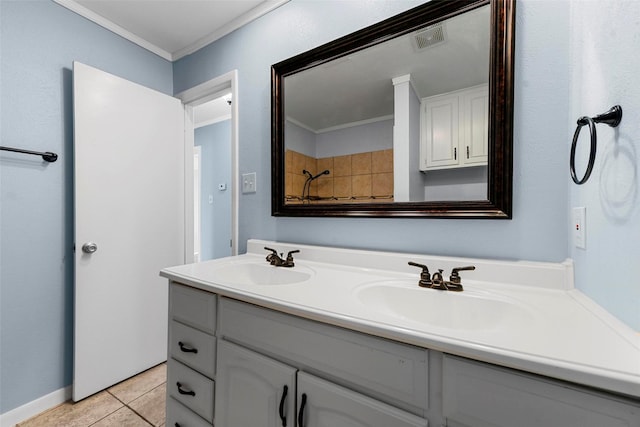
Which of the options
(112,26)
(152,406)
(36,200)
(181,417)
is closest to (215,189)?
(112,26)

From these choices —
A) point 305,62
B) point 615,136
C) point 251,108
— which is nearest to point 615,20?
point 615,136

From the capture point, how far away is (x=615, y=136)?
619 mm

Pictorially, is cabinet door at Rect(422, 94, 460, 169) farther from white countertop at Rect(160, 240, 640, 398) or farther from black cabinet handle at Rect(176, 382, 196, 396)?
black cabinet handle at Rect(176, 382, 196, 396)

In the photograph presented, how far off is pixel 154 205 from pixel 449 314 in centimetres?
192

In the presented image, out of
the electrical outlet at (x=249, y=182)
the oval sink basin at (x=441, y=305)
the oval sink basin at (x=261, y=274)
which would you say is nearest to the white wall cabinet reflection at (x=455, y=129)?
the oval sink basin at (x=441, y=305)

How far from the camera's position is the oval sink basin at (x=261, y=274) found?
1.21 meters

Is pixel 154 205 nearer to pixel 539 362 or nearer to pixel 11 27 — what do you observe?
pixel 11 27

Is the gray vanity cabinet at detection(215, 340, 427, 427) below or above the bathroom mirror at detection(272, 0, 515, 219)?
below

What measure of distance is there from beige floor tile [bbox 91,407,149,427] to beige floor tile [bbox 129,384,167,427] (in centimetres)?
2

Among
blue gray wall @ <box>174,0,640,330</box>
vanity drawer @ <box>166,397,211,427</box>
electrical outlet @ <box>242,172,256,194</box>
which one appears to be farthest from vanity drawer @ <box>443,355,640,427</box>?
electrical outlet @ <box>242,172,256,194</box>

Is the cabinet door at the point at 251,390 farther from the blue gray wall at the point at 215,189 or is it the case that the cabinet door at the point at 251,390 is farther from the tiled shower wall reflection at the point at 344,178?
the blue gray wall at the point at 215,189

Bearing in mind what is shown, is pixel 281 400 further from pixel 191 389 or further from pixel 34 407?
pixel 34 407

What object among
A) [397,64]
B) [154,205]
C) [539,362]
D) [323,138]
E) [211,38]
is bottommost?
[539,362]

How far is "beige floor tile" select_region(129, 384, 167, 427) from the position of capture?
145cm
